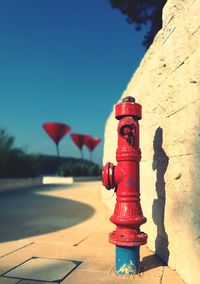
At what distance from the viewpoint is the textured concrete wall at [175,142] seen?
246 cm

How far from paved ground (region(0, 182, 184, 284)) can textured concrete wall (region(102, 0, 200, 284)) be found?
0.86ft

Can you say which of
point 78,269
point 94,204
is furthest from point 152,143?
point 94,204

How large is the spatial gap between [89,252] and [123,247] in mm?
757

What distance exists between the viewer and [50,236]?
166 inches

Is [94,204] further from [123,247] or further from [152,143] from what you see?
[123,247]

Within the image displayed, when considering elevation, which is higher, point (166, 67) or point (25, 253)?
point (166, 67)

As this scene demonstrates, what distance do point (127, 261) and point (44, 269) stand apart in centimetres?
67

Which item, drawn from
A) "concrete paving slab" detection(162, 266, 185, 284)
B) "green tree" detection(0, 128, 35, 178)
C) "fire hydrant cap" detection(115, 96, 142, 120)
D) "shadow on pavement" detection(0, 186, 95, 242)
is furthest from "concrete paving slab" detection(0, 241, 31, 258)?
"green tree" detection(0, 128, 35, 178)

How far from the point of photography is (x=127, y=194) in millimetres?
2787

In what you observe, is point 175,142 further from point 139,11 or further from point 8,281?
point 139,11

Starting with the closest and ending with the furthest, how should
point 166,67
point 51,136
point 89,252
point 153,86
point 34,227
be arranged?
1. point 166,67
2. point 89,252
3. point 153,86
4. point 34,227
5. point 51,136

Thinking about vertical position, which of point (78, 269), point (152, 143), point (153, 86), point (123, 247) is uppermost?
point (153, 86)

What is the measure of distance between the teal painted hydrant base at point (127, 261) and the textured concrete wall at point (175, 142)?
0.32 m

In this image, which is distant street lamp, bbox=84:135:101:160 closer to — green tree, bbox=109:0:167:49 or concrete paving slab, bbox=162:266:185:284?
green tree, bbox=109:0:167:49
